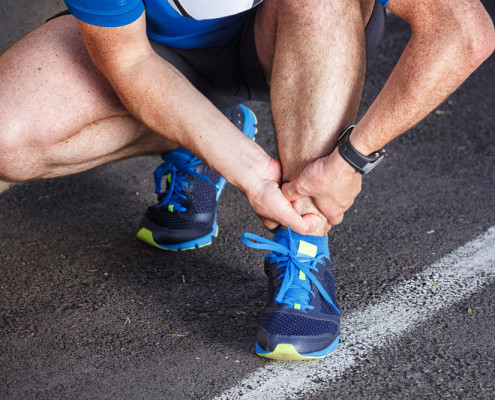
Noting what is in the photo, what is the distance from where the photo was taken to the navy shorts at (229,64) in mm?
1893

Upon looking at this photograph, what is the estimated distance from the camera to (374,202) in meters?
2.36

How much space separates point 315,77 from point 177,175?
25.8 inches

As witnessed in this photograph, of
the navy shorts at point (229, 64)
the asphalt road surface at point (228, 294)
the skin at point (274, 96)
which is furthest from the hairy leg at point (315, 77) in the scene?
the asphalt road surface at point (228, 294)

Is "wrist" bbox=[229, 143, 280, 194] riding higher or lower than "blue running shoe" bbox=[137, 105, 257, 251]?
higher

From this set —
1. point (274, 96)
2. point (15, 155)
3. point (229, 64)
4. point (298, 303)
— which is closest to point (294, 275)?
point (298, 303)

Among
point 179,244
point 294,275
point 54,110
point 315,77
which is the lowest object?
point 179,244

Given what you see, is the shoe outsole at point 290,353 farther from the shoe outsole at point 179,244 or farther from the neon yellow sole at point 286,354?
the shoe outsole at point 179,244

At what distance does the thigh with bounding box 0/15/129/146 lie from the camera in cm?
179

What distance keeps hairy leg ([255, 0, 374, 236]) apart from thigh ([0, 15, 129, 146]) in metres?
0.53

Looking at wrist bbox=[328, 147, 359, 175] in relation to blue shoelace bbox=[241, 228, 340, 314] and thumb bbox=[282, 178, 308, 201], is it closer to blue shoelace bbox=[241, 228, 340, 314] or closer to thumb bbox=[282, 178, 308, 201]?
thumb bbox=[282, 178, 308, 201]

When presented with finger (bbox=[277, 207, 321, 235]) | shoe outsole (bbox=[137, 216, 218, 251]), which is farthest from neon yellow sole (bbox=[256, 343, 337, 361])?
shoe outsole (bbox=[137, 216, 218, 251])

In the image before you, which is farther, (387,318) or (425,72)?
(387,318)

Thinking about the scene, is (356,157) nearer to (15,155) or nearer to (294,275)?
(294,275)

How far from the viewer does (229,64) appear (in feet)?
6.53
